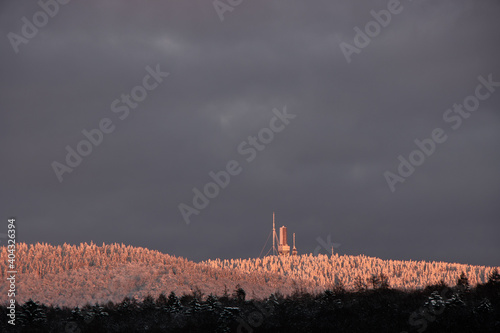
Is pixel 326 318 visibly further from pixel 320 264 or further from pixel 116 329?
pixel 320 264

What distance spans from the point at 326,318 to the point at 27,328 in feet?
50.5

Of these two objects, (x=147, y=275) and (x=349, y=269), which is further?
(x=349, y=269)

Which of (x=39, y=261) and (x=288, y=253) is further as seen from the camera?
(x=288, y=253)

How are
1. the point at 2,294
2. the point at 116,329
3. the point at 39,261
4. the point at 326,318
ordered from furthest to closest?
the point at 39,261 < the point at 2,294 < the point at 116,329 < the point at 326,318

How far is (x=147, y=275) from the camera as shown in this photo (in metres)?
45.4

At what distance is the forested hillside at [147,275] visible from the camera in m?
41.3

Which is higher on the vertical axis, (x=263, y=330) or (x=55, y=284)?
(x=55, y=284)

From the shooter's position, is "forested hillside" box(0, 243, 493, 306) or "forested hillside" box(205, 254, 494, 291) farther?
"forested hillside" box(205, 254, 494, 291)

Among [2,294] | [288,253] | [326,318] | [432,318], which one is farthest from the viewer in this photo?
[288,253]

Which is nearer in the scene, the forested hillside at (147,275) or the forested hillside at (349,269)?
the forested hillside at (147,275)

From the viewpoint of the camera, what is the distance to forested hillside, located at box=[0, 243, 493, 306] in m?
41.3

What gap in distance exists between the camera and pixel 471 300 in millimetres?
24797

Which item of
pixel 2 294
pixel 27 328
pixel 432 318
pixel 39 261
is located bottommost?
pixel 432 318

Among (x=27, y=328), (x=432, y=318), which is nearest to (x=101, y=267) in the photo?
(x=27, y=328)
